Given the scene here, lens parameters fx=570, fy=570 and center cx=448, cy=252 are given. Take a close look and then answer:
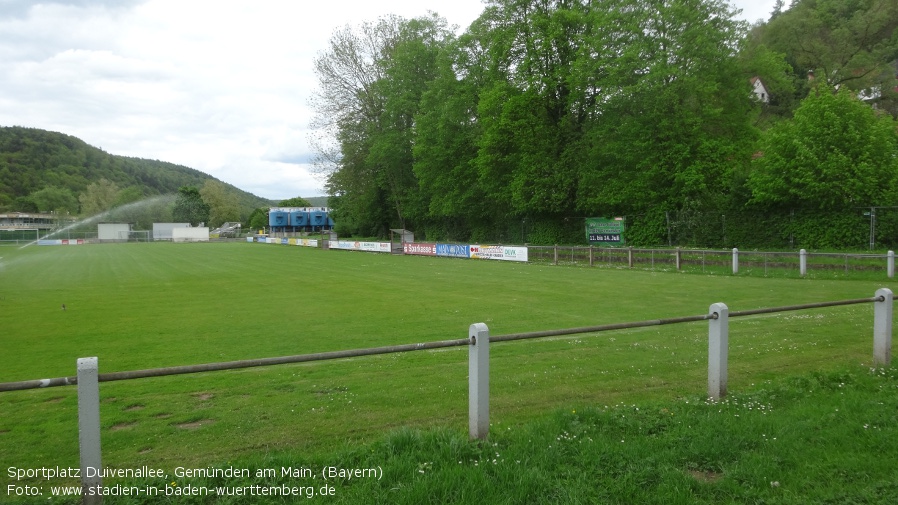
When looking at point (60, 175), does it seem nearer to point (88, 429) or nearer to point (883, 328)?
point (88, 429)

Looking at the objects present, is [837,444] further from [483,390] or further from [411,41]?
[411,41]

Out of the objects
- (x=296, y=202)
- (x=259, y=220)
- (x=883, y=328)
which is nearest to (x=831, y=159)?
(x=883, y=328)

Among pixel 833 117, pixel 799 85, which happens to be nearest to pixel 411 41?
pixel 799 85

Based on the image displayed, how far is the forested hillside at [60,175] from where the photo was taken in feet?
251

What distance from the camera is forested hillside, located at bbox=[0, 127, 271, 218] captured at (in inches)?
3009

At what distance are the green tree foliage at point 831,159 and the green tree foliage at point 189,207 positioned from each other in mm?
115580

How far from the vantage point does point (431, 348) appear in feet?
16.5

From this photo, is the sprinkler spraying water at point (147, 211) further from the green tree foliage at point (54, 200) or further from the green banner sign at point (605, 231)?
the green banner sign at point (605, 231)

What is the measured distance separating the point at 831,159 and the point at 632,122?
11382 millimetres

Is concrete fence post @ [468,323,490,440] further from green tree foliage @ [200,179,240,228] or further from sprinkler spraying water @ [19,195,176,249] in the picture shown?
green tree foliage @ [200,179,240,228]

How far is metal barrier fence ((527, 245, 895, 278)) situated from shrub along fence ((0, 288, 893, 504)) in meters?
17.3

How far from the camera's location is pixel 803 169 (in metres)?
26.8

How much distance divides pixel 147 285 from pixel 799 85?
50708 mm

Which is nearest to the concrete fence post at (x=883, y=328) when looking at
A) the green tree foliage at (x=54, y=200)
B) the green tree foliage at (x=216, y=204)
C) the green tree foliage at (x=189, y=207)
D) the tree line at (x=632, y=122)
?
the tree line at (x=632, y=122)
